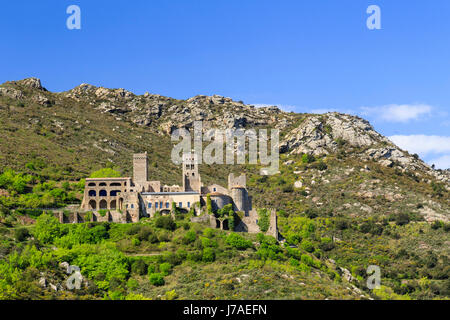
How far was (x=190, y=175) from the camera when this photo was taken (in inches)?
3191

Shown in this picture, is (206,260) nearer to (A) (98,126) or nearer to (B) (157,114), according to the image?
(A) (98,126)

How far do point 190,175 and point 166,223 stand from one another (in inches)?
403

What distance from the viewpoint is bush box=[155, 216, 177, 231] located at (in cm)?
7244

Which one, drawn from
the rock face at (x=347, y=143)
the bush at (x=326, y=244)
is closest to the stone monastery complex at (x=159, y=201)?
the bush at (x=326, y=244)

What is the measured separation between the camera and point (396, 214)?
106312 millimetres

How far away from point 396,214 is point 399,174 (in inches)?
768

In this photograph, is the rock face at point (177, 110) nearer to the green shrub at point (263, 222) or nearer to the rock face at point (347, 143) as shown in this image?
the rock face at point (347, 143)

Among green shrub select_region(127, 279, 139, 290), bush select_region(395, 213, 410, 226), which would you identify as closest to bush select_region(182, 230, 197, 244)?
green shrub select_region(127, 279, 139, 290)

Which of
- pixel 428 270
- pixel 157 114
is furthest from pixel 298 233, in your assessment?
pixel 157 114

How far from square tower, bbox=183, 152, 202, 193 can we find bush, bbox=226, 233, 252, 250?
10.7 meters

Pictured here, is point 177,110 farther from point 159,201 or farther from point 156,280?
point 156,280

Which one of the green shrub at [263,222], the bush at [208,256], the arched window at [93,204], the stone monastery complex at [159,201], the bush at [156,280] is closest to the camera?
the bush at [156,280]

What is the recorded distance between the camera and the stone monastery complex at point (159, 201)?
2953 inches

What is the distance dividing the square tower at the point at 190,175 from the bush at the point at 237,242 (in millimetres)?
10746
